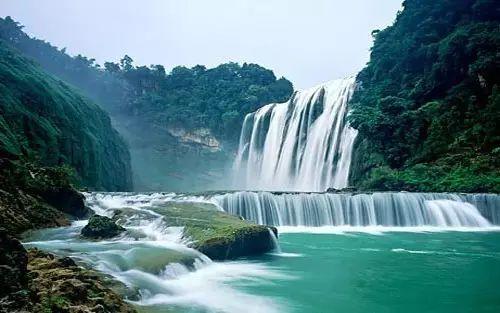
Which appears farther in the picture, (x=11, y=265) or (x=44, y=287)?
(x=44, y=287)

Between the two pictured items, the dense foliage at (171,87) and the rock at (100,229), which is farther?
the dense foliage at (171,87)

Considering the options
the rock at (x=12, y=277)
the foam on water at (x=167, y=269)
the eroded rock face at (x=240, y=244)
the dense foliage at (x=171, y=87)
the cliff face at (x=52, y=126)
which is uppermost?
the dense foliage at (x=171, y=87)

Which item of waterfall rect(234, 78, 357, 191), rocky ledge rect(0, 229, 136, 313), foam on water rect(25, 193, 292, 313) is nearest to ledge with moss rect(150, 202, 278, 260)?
foam on water rect(25, 193, 292, 313)

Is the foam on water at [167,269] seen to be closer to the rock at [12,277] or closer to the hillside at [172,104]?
the rock at [12,277]

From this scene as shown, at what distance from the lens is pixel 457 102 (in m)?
30.5

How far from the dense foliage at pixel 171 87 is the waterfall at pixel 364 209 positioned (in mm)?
38438

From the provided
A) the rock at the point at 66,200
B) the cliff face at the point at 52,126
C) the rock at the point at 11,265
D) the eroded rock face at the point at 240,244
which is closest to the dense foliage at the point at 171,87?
the cliff face at the point at 52,126

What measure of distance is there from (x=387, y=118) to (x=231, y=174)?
91.3ft

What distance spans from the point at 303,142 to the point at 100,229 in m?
29.4

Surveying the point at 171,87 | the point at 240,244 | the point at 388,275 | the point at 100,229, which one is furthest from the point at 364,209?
the point at 171,87

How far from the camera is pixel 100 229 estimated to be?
40.3 ft

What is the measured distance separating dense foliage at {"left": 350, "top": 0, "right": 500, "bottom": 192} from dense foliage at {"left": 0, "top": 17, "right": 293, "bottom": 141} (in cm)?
2736

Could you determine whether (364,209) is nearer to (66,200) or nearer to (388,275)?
(388,275)

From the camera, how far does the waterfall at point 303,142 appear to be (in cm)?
3597
